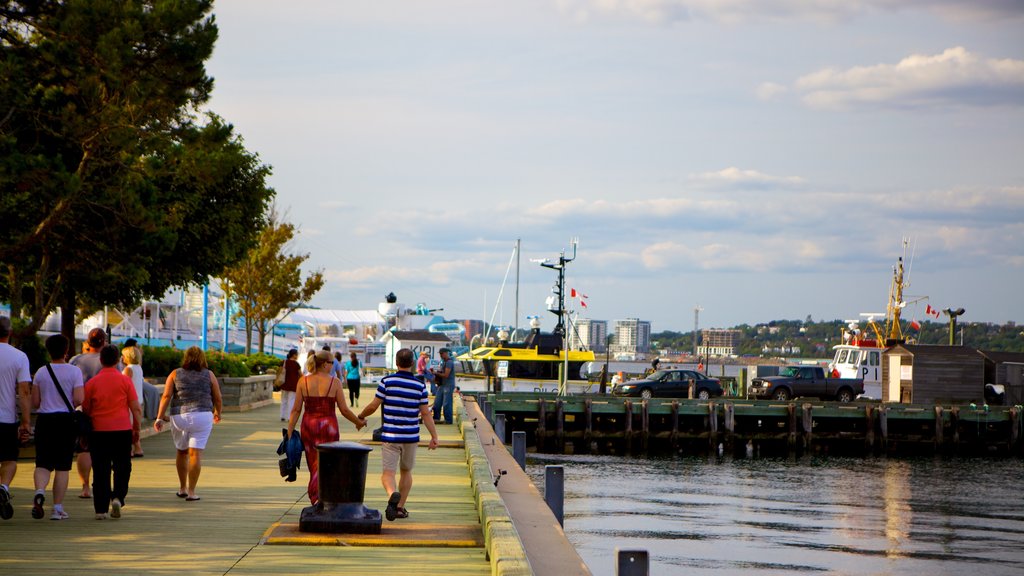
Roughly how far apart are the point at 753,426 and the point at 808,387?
7.14m

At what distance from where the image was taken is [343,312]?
14162cm

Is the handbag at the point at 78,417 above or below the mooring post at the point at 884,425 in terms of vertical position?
above

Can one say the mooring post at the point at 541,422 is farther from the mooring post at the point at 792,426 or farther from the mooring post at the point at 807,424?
the mooring post at the point at 807,424

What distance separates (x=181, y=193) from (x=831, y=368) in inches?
1657

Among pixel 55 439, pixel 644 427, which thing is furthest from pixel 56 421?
pixel 644 427

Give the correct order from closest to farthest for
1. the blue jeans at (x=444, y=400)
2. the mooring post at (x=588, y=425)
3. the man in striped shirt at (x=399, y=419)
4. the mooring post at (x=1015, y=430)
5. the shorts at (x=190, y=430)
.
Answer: the man in striped shirt at (x=399, y=419)
the shorts at (x=190, y=430)
the blue jeans at (x=444, y=400)
the mooring post at (x=588, y=425)
the mooring post at (x=1015, y=430)

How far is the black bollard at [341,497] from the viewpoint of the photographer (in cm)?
1114

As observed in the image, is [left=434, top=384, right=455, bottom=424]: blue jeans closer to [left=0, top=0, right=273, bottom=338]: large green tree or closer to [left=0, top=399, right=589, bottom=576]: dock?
[left=0, top=0, right=273, bottom=338]: large green tree

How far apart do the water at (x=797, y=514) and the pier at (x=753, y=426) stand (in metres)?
3.11

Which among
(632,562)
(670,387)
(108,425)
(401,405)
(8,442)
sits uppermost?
(401,405)

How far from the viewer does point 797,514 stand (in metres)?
28.7

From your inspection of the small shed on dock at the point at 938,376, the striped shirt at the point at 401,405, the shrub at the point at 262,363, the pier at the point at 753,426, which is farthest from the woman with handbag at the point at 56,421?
the small shed on dock at the point at 938,376

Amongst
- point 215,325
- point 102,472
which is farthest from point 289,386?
point 215,325

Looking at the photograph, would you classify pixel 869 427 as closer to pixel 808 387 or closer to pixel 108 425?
pixel 808 387
